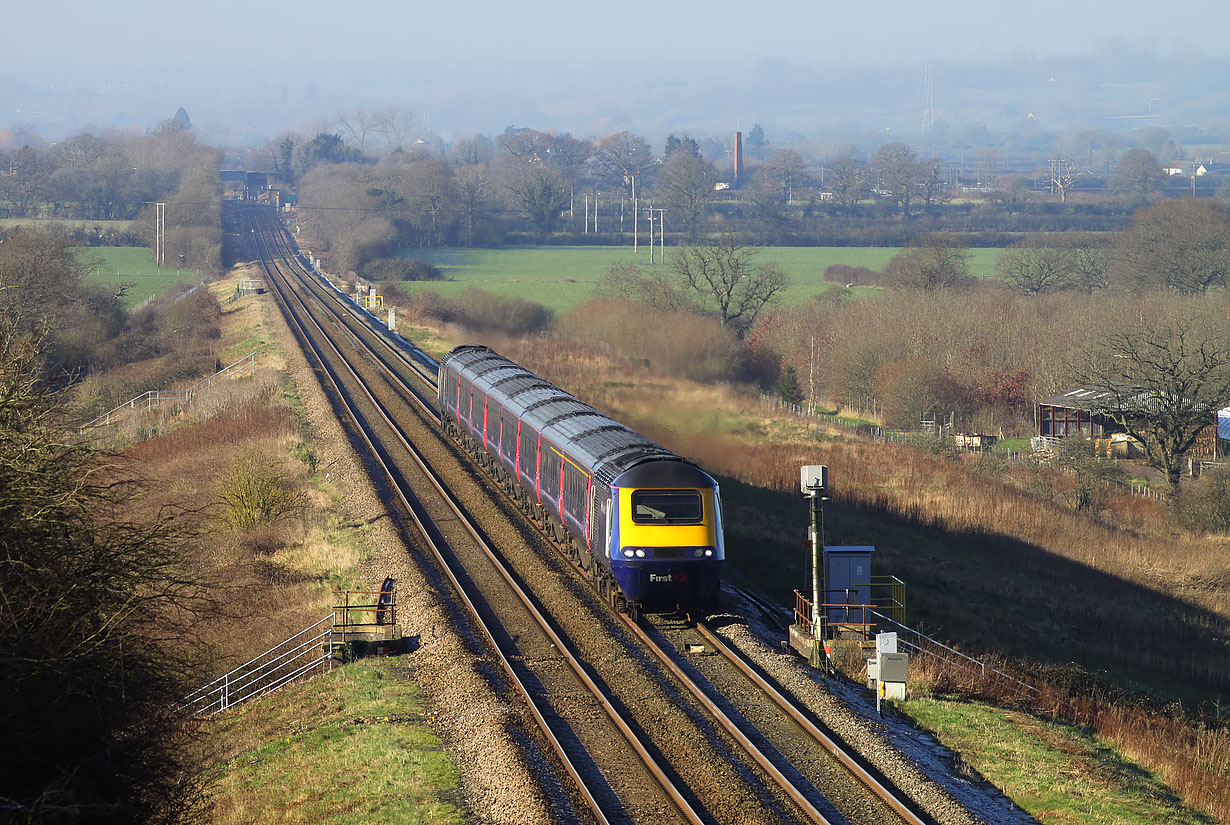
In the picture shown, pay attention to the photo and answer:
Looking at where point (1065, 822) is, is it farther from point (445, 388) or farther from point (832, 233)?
point (832, 233)

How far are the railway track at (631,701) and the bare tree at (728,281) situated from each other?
47.3 m

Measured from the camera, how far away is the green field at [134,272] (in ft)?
292

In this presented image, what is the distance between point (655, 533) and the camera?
70.9 ft

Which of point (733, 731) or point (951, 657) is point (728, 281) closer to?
point (951, 657)

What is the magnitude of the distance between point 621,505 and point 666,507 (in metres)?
0.86

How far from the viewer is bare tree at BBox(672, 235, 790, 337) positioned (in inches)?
3100

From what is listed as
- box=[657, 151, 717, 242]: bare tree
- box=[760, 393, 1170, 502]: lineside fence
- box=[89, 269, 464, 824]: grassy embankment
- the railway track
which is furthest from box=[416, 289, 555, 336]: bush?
box=[657, 151, 717, 242]: bare tree

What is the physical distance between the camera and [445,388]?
1642 inches

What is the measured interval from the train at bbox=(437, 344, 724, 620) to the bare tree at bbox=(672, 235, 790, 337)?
49724 mm

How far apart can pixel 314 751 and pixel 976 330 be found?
5884 cm

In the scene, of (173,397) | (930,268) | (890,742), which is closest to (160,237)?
(173,397)

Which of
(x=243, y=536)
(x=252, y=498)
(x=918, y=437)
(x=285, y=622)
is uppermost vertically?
(x=252, y=498)

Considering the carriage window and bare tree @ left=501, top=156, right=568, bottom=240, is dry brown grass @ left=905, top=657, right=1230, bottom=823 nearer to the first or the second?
the carriage window

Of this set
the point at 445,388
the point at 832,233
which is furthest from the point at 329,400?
the point at 832,233
